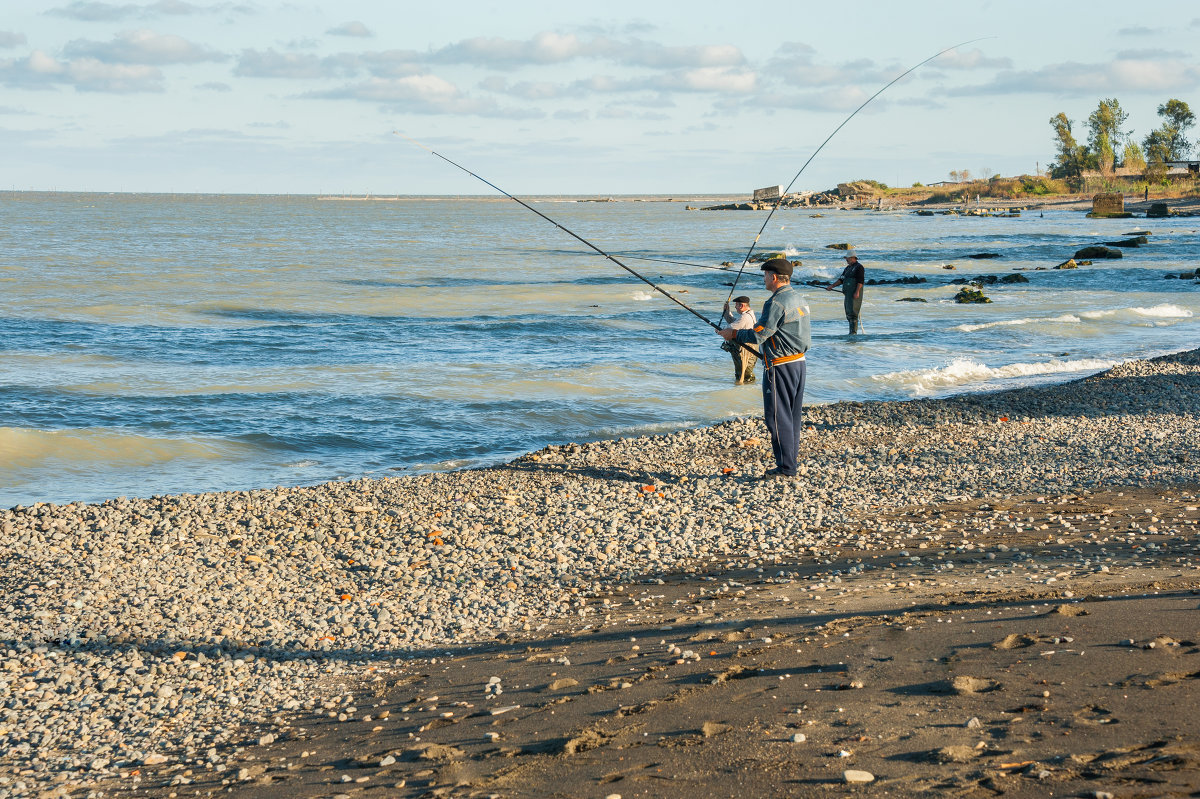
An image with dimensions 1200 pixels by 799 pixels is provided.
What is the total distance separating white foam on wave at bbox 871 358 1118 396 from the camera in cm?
1741

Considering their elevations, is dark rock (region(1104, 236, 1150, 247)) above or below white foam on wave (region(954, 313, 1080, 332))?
above

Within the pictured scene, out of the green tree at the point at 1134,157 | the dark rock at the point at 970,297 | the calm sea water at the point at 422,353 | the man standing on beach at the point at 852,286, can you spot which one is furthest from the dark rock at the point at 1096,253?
the green tree at the point at 1134,157

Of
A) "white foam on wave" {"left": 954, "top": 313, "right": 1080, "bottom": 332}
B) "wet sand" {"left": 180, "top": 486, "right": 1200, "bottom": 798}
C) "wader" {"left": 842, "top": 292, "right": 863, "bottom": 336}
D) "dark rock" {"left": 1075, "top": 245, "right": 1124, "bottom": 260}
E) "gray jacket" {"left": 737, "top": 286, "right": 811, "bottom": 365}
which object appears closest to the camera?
"wet sand" {"left": 180, "top": 486, "right": 1200, "bottom": 798}

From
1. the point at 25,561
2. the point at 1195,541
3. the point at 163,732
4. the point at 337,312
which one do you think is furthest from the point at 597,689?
the point at 337,312

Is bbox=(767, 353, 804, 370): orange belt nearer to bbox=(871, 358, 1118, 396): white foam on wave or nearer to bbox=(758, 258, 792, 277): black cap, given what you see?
bbox=(758, 258, 792, 277): black cap

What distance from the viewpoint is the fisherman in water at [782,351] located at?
8797 millimetres

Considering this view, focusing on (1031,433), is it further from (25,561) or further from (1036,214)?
(1036,214)

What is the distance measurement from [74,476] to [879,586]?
9892 mm

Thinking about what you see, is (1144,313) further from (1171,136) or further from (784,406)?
(1171,136)

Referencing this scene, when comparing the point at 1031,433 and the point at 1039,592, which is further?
the point at 1031,433

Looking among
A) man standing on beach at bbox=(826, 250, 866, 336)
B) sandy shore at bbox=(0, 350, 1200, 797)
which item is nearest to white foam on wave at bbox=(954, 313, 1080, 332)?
man standing on beach at bbox=(826, 250, 866, 336)

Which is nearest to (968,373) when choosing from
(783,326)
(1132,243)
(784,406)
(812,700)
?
(784,406)

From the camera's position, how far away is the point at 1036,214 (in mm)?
95250

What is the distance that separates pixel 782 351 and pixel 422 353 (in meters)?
14.1
